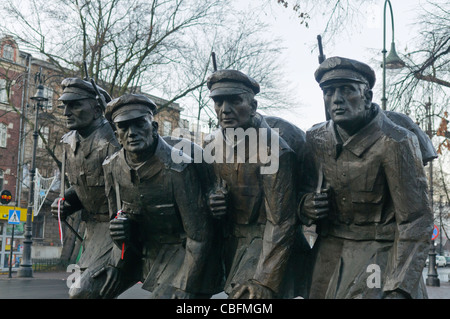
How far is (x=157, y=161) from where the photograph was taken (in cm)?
486

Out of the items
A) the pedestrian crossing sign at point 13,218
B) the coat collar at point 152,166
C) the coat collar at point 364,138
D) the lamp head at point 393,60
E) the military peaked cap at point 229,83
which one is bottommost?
the pedestrian crossing sign at point 13,218

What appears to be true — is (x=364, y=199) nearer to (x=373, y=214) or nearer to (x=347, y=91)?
(x=373, y=214)

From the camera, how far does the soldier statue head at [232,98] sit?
4555 millimetres

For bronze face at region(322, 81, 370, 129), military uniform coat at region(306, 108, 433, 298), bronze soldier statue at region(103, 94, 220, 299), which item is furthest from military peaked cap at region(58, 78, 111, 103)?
bronze face at region(322, 81, 370, 129)

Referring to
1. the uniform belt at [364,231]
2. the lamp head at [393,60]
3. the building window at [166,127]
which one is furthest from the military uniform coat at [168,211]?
the building window at [166,127]

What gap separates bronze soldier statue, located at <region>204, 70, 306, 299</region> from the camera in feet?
14.6

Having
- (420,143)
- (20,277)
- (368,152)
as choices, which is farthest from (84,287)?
(20,277)

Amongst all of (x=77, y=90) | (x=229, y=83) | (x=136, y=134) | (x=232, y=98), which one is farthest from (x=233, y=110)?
(x=77, y=90)

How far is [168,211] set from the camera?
4.93m

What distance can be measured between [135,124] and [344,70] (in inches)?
72.0

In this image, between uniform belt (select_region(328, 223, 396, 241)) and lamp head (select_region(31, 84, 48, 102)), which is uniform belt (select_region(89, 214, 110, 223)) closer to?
uniform belt (select_region(328, 223, 396, 241))

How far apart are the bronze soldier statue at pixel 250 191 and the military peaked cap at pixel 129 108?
637mm

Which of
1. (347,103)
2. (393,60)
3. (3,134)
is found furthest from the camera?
(3,134)

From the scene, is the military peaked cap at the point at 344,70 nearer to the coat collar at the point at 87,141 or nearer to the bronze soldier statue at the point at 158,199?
the bronze soldier statue at the point at 158,199
